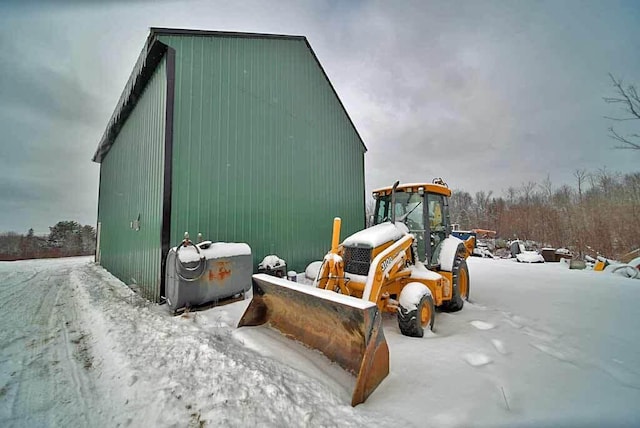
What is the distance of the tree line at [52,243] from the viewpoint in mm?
18547

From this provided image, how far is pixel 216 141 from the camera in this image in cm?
628

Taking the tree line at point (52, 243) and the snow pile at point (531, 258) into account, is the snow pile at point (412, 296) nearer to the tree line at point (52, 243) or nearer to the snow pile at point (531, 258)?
the snow pile at point (531, 258)

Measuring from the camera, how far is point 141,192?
22.4 feet

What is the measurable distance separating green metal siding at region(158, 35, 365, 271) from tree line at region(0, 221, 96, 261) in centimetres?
1897

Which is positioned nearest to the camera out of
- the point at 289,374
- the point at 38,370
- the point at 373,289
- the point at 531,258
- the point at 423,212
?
the point at 289,374

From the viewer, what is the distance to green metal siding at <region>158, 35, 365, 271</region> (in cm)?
586

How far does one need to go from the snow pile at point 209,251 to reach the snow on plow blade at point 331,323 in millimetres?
1533

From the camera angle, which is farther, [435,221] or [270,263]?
[270,263]

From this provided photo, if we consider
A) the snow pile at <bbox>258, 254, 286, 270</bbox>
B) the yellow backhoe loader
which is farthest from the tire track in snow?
the snow pile at <bbox>258, 254, 286, 270</bbox>

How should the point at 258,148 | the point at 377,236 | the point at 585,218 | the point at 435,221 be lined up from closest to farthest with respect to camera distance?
1. the point at 377,236
2. the point at 435,221
3. the point at 258,148
4. the point at 585,218

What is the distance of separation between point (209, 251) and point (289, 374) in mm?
3074

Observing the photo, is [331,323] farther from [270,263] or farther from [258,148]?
[258,148]

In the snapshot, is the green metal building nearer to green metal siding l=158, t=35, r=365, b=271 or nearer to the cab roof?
green metal siding l=158, t=35, r=365, b=271

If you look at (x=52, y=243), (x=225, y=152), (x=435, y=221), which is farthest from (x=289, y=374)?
(x=52, y=243)
